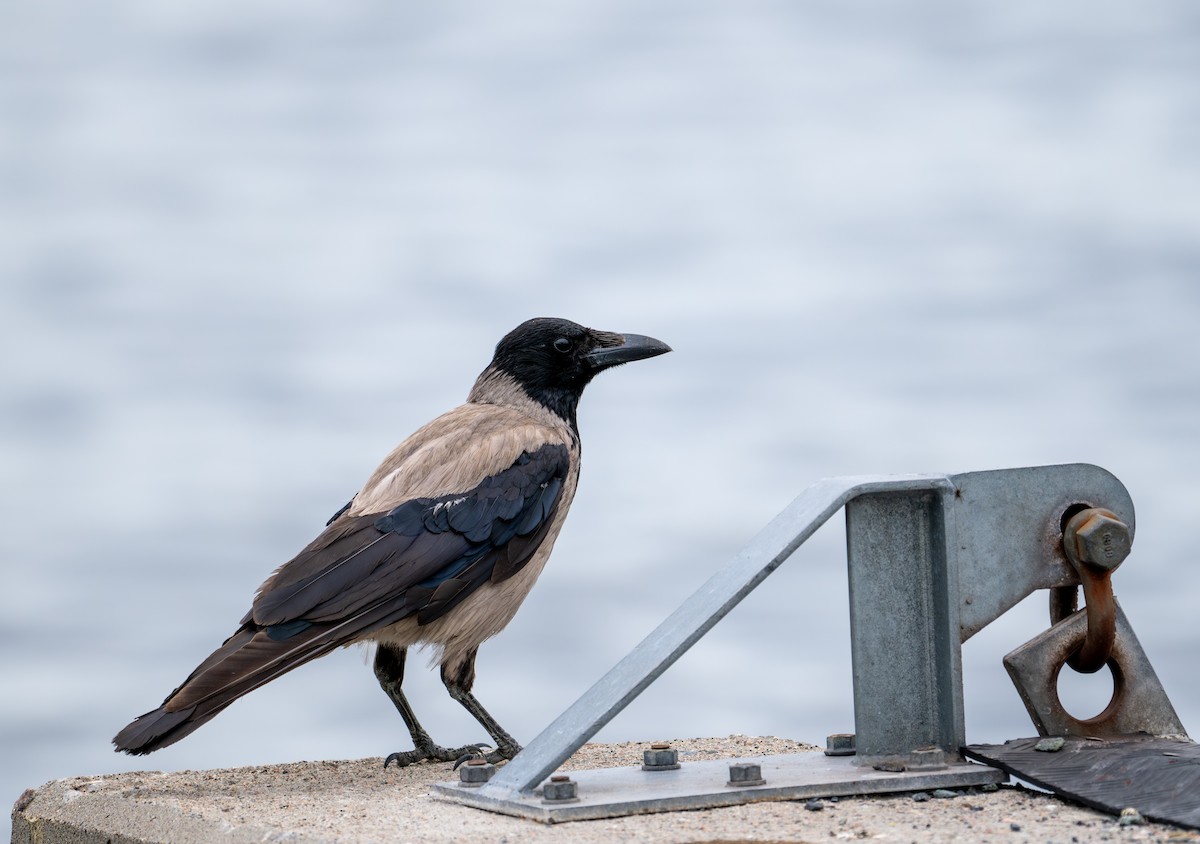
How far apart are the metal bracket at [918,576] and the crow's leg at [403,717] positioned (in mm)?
1507

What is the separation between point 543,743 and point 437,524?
1.57 meters

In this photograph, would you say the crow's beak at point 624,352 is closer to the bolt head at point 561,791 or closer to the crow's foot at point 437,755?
the crow's foot at point 437,755

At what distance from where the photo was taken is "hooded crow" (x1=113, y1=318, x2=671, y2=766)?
18.6 ft

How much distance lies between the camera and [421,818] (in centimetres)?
472

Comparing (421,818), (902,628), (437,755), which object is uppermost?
(902,628)

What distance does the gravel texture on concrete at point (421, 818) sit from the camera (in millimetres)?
4289

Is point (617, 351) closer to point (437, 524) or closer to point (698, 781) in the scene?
point (437, 524)

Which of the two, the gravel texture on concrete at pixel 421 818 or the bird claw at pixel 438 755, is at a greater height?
the bird claw at pixel 438 755

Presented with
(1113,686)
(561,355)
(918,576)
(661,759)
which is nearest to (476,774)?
(661,759)

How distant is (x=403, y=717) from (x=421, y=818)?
205cm

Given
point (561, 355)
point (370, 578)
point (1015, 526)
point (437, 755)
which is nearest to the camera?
point (1015, 526)

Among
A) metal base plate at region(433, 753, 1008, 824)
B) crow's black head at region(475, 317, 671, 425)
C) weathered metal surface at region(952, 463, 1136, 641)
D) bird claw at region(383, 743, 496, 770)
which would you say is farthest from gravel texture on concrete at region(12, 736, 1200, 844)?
crow's black head at region(475, 317, 671, 425)

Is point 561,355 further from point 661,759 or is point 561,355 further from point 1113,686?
point 1113,686

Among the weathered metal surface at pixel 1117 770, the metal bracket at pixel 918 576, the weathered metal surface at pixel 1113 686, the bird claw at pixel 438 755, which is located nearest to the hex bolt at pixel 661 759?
the metal bracket at pixel 918 576
